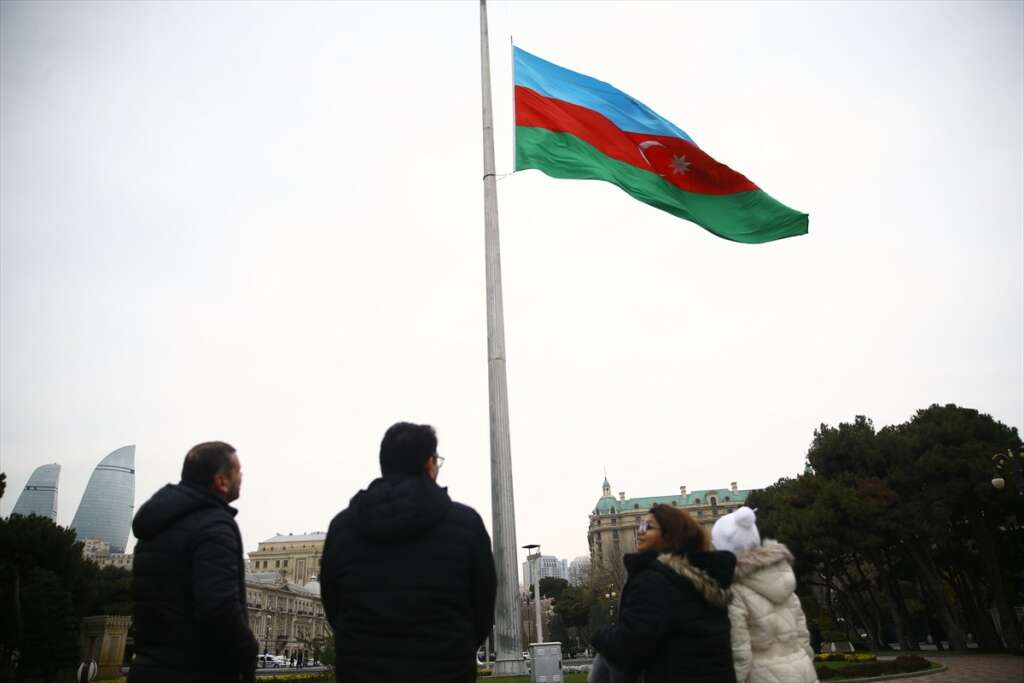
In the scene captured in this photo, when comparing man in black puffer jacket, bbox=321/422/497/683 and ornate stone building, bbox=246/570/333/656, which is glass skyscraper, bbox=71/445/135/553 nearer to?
ornate stone building, bbox=246/570/333/656

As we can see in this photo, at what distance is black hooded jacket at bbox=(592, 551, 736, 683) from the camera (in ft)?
11.0

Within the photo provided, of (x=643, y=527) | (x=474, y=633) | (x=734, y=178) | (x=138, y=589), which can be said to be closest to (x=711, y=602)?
(x=643, y=527)

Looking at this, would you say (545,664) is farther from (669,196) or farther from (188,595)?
(188,595)

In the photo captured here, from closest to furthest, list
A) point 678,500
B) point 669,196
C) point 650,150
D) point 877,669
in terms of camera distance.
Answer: point 669,196, point 650,150, point 877,669, point 678,500

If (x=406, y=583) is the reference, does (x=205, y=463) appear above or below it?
above

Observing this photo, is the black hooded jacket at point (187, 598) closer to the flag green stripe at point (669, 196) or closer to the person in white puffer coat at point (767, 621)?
Answer: the person in white puffer coat at point (767, 621)

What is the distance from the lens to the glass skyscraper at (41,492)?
12525 cm

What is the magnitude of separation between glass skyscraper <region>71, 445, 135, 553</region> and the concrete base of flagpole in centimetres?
15133

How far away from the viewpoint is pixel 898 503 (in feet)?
97.6

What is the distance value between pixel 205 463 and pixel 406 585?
1.35 metres

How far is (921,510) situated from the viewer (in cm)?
2852

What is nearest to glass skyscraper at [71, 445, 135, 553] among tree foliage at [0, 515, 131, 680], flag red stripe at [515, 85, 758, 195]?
tree foliage at [0, 515, 131, 680]

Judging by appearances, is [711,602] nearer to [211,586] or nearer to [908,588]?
[211,586]

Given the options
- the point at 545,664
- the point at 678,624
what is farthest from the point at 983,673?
the point at 678,624
